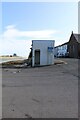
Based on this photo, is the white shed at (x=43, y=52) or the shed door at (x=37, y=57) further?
the shed door at (x=37, y=57)

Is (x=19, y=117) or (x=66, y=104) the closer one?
(x=19, y=117)

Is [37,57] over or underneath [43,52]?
underneath

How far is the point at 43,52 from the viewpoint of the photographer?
118ft

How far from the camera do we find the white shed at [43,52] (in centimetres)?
3547

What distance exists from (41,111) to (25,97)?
272 cm

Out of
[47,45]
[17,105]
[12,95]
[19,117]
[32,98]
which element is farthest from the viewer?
[47,45]

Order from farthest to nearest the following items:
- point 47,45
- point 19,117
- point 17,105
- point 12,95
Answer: point 47,45 < point 12,95 < point 17,105 < point 19,117

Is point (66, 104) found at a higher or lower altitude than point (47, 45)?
lower

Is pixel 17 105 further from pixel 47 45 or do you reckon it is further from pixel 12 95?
pixel 47 45

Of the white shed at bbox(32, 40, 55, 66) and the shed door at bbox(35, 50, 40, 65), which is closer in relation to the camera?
the white shed at bbox(32, 40, 55, 66)

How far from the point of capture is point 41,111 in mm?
8750

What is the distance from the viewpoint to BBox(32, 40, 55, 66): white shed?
35.5 m

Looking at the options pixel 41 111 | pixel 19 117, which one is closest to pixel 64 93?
pixel 41 111

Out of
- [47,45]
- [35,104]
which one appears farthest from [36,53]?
[35,104]
